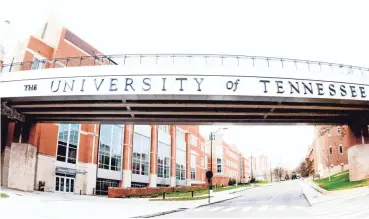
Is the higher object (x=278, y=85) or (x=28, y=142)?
(x=278, y=85)

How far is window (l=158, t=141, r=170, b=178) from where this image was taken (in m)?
54.8

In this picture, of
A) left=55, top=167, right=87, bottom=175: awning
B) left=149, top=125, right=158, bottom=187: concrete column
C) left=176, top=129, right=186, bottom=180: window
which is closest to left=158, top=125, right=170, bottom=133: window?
left=149, top=125, right=158, bottom=187: concrete column

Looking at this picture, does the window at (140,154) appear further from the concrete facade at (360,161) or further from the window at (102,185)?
the concrete facade at (360,161)

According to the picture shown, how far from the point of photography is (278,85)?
20.6 metres

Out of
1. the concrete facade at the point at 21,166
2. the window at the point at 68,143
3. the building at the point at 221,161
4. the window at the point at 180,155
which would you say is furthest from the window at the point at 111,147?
the building at the point at 221,161

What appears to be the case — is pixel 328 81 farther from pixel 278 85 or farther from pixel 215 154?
pixel 215 154

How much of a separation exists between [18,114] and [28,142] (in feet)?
8.43

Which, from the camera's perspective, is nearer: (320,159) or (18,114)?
(18,114)

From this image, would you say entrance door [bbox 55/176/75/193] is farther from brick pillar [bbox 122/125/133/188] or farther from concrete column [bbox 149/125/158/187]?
concrete column [bbox 149/125/158/187]

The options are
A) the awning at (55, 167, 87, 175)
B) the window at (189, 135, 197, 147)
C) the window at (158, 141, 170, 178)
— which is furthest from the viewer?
the window at (189, 135, 197, 147)

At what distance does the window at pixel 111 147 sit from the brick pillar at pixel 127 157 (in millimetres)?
578

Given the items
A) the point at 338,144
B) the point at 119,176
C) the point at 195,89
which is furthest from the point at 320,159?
the point at 195,89

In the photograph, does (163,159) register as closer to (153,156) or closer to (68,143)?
(153,156)

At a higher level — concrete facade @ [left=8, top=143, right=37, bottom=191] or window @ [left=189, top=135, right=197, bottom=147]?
window @ [left=189, top=135, right=197, bottom=147]
